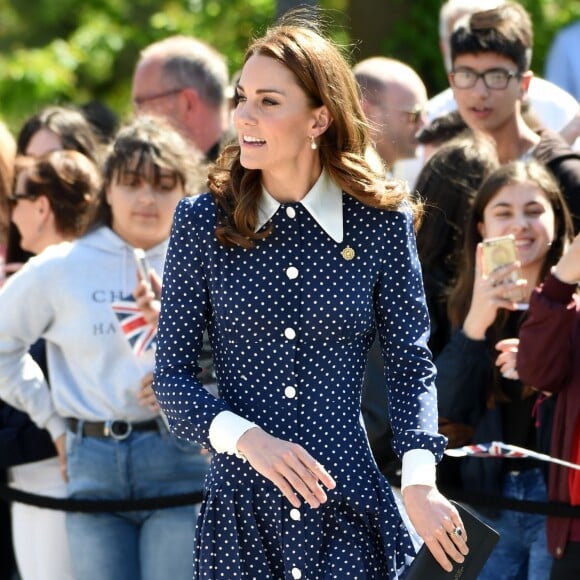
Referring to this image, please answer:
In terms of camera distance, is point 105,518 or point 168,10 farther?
point 168,10

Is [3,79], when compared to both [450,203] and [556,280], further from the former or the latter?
[556,280]

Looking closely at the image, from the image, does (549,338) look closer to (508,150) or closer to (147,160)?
(508,150)

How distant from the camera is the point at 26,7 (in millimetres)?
16797

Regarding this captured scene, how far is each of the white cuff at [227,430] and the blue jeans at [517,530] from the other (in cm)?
174

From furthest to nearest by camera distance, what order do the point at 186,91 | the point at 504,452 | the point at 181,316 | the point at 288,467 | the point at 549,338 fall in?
the point at 186,91 → the point at 504,452 → the point at 549,338 → the point at 181,316 → the point at 288,467

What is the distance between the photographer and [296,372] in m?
3.66

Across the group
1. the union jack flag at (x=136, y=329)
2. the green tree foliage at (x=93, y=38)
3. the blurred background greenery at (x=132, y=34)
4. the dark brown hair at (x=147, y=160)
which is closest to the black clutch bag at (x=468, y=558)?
the union jack flag at (x=136, y=329)

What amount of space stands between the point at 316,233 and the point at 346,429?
521 millimetres

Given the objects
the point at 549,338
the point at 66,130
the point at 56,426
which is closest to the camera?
the point at 549,338

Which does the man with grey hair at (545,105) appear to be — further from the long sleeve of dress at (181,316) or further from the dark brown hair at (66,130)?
the long sleeve of dress at (181,316)

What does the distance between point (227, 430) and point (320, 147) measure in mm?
854

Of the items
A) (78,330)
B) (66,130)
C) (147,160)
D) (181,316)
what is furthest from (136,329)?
(66,130)

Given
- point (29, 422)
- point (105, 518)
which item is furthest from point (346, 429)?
point (29, 422)

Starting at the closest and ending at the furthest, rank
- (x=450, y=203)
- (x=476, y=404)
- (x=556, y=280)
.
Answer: (x=556, y=280), (x=476, y=404), (x=450, y=203)
